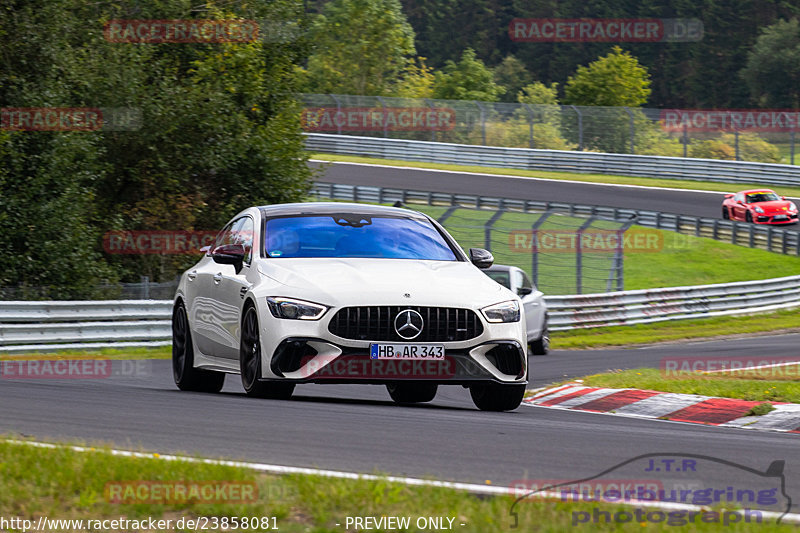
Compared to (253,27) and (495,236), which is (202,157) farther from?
(495,236)

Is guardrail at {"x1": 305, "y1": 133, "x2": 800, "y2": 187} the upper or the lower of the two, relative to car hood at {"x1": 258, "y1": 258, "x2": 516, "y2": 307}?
lower

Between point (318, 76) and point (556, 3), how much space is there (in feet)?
99.5

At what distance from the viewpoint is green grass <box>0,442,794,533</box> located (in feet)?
15.5

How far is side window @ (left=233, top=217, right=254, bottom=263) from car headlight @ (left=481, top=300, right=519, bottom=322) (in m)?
2.05

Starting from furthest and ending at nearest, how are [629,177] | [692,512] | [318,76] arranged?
[318,76], [629,177], [692,512]

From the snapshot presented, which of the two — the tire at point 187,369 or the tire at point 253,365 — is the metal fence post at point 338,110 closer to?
the tire at point 187,369

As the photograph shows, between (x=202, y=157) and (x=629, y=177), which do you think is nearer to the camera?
(x=202, y=157)

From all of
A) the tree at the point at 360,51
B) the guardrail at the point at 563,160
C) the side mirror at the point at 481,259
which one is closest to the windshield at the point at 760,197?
the guardrail at the point at 563,160

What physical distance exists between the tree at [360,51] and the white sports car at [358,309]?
2537 inches

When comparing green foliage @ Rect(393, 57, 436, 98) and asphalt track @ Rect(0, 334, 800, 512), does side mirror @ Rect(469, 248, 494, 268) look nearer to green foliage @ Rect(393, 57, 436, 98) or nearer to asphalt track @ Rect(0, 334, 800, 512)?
asphalt track @ Rect(0, 334, 800, 512)

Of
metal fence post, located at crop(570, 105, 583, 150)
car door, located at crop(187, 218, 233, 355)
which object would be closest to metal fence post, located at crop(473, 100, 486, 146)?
metal fence post, located at crop(570, 105, 583, 150)

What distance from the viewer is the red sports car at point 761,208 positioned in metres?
39.6

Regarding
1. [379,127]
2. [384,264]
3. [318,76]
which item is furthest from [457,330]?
[318,76]

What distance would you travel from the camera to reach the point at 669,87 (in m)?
95.4
